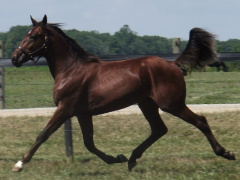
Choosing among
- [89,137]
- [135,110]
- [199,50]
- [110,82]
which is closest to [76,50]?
[110,82]

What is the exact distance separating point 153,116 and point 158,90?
0.66 m

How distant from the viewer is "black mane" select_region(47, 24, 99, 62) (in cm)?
818

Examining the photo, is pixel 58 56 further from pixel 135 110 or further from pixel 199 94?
pixel 199 94

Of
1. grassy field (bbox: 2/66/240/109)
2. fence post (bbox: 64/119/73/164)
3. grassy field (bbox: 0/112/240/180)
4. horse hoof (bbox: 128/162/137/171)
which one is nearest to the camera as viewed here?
grassy field (bbox: 0/112/240/180)

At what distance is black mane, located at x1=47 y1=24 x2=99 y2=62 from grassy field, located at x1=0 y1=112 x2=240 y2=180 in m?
1.44

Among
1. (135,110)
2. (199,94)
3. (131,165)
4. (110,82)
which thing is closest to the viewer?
(110,82)

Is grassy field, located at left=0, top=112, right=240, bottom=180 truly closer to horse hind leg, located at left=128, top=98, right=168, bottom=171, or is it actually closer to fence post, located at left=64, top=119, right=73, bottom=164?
fence post, located at left=64, top=119, right=73, bottom=164

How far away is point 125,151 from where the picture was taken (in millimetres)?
9812

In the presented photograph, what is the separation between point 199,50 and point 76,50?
164cm

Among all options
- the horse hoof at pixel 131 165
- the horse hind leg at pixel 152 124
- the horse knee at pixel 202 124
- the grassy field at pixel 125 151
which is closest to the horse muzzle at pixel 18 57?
the grassy field at pixel 125 151

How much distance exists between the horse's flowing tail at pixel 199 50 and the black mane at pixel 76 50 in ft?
3.90

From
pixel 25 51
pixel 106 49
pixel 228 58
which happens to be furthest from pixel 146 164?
pixel 106 49

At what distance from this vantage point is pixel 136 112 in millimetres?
12297

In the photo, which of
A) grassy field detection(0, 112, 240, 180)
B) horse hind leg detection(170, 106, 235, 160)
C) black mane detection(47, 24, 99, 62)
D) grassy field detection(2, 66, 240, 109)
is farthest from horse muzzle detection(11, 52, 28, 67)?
grassy field detection(2, 66, 240, 109)
